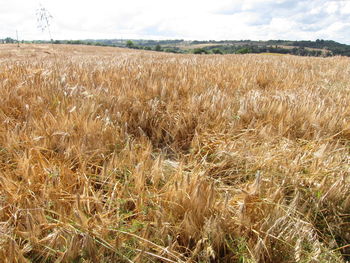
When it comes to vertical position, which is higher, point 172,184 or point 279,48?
point 279,48

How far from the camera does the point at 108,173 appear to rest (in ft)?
4.97

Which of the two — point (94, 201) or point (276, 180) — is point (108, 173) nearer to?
point (94, 201)

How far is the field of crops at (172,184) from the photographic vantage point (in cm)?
106

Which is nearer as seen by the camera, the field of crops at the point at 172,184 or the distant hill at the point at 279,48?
the field of crops at the point at 172,184

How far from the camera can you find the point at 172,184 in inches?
53.8

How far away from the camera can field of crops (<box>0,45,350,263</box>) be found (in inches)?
41.8

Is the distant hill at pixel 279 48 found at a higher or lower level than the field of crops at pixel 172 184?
higher

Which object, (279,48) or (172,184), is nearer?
(172,184)

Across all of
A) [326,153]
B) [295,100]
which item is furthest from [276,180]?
[295,100]

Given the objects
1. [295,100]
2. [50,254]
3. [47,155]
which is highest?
[295,100]

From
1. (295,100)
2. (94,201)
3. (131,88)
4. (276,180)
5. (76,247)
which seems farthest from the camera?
(131,88)

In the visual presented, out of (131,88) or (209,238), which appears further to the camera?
(131,88)

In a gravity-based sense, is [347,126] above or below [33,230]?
above

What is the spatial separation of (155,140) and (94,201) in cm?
104
